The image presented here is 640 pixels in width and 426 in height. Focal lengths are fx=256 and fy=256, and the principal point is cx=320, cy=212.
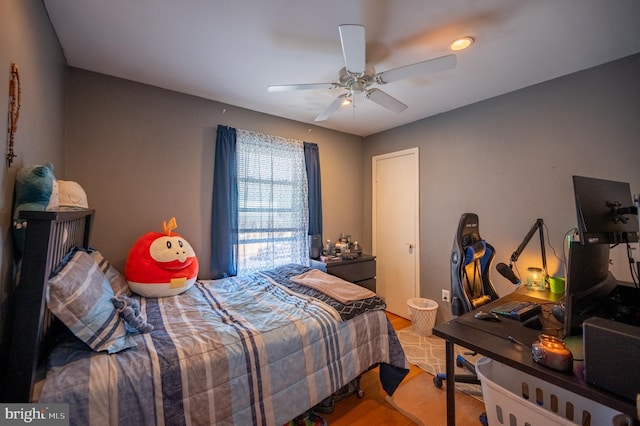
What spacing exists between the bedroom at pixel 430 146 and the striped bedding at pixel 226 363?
1.03 meters

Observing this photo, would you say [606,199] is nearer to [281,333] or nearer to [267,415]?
[281,333]

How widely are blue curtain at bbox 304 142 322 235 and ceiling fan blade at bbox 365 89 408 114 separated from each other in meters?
1.43

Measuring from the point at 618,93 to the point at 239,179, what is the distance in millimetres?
3299

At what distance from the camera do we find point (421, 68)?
5.14 feet

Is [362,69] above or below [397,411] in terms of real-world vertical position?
above

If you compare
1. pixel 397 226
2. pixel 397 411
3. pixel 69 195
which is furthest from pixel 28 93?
pixel 397 226

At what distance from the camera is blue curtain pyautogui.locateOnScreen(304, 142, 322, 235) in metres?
3.32

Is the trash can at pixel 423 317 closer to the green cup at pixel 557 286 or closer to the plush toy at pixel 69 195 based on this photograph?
the green cup at pixel 557 286

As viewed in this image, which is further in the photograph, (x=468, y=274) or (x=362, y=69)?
(x=468, y=274)

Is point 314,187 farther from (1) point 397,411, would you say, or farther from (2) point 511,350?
(2) point 511,350

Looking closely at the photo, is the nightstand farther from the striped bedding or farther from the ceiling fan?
the ceiling fan

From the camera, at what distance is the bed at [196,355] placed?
96cm

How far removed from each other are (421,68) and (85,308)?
2.17 meters

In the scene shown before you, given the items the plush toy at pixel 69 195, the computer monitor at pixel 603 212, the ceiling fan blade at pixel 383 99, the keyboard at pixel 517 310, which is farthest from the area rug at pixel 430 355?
the plush toy at pixel 69 195
